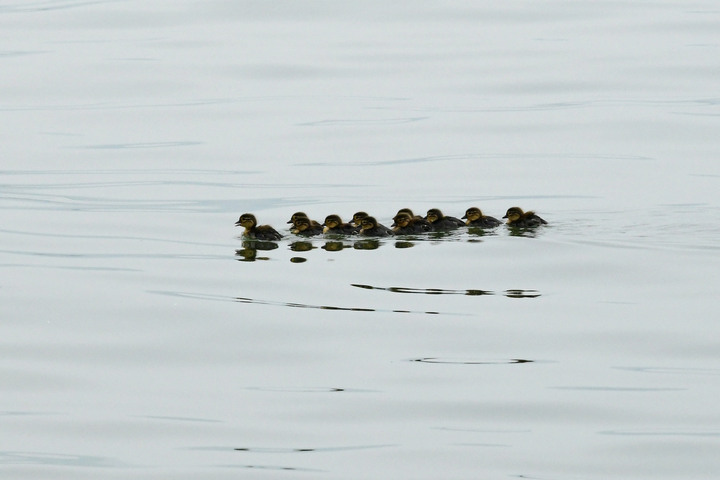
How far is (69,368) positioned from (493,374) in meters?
2.21

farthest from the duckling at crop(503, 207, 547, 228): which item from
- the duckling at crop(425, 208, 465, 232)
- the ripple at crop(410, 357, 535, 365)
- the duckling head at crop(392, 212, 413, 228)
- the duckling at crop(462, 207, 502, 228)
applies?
the ripple at crop(410, 357, 535, 365)

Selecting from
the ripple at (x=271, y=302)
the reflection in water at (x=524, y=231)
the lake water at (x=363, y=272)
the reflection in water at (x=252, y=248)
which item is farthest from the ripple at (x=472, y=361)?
the reflection in water at (x=524, y=231)

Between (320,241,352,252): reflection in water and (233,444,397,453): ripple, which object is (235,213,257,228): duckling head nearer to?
(320,241,352,252): reflection in water

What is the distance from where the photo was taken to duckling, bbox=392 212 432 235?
12055 millimetres

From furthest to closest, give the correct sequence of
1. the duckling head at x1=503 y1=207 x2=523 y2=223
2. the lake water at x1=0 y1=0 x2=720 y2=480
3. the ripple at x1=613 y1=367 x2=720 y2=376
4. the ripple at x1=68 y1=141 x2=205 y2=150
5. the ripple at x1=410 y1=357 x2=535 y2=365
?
the ripple at x1=68 y1=141 x2=205 y2=150 < the duckling head at x1=503 y1=207 x2=523 y2=223 < the ripple at x1=410 y1=357 x2=535 y2=365 < the ripple at x1=613 y1=367 x2=720 y2=376 < the lake water at x1=0 y1=0 x2=720 y2=480

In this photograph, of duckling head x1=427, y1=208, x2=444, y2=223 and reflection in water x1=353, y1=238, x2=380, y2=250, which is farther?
duckling head x1=427, y1=208, x2=444, y2=223

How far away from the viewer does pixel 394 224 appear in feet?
40.2

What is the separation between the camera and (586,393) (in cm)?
778

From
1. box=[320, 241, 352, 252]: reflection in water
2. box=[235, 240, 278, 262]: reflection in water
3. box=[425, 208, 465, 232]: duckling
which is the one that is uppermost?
box=[425, 208, 465, 232]: duckling

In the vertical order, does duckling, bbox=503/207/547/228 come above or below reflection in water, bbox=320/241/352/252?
above

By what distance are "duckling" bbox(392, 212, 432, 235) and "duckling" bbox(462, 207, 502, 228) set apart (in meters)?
0.34

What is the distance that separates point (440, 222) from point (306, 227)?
3.34 ft

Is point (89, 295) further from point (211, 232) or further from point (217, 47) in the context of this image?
point (217, 47)

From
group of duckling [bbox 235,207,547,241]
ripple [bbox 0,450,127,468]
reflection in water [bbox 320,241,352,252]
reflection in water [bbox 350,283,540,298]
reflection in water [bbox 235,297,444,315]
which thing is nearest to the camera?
ripple [bbox 0,450,127,468]
